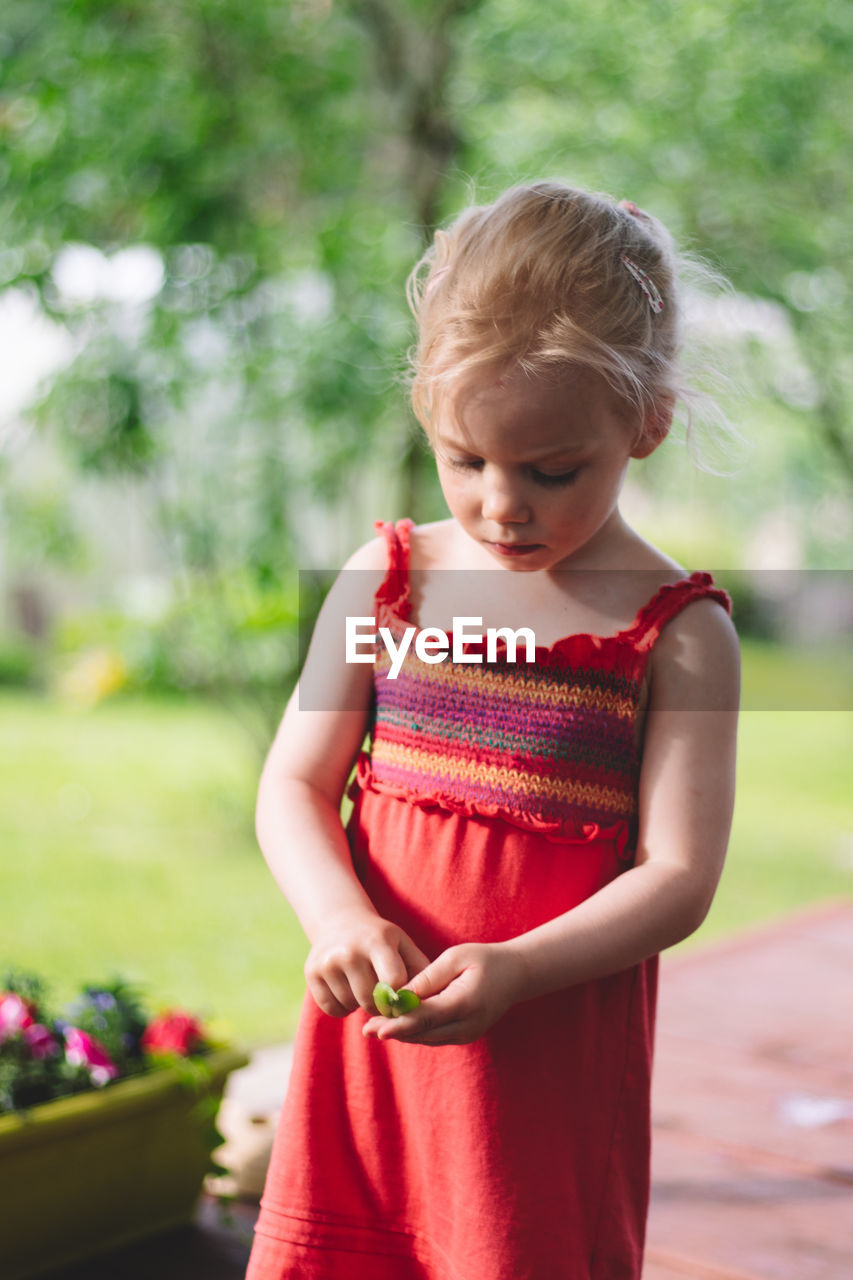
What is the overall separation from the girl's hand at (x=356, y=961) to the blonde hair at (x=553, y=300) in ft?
1.26

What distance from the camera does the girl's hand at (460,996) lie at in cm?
84

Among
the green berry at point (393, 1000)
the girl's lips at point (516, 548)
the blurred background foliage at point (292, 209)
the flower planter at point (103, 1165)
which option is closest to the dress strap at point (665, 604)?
the girl's lips at point (516, 548)

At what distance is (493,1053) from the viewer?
38.7 inches

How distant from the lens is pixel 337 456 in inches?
152

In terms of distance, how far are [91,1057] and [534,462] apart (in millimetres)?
1100

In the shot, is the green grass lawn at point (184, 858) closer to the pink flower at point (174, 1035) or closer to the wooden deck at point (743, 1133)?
the pink flower at point (174, 1035)

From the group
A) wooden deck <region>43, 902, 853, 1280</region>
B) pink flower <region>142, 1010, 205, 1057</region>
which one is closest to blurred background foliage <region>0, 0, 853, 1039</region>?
wooden deck <region>43, 902, 853, 1280</region>

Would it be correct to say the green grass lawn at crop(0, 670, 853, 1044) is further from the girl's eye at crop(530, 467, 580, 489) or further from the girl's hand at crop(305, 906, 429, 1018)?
the girl's eye at crop(530, 467, 580, 489)

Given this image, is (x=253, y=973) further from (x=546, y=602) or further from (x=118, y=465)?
(x=546, y=602)

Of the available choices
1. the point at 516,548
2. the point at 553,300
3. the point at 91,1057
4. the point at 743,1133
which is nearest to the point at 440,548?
the point at 516,548

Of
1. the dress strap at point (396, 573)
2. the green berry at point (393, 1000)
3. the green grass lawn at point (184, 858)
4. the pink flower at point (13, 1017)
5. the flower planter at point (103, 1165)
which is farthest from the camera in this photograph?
the green grass lawn at point (184, 858)

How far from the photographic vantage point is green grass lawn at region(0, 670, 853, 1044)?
3.62 meters

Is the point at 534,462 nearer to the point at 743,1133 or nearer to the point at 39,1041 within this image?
the point at 39,1041

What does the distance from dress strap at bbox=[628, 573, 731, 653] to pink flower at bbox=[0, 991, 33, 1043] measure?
107 centimetres
